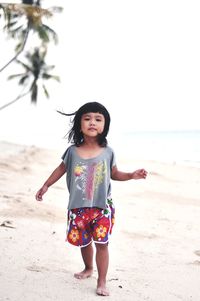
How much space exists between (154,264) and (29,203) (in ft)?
8.58

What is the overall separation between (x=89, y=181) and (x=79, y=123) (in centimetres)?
46

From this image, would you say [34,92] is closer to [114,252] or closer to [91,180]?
[114,252]

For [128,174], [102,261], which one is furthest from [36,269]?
[128,174]

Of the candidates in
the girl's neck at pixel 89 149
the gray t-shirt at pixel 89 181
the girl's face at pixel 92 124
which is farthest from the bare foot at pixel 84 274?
the girl's face at pixel 92 124

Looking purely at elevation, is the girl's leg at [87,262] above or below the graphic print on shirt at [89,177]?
below

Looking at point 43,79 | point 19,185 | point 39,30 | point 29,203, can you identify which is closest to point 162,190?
point 19,185

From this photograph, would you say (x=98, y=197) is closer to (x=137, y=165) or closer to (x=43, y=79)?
(x=137, y=165)

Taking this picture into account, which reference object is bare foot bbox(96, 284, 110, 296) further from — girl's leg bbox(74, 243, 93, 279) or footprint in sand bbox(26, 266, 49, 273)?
footprint in sand bbox(26, 266, 49, 273)

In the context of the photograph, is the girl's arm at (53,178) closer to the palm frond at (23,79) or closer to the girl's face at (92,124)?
the girl's face at (92,124)

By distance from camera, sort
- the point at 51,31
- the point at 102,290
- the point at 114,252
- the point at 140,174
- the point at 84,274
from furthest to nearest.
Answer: the point at 51,31
the point at 114,252
the point at 84,274
the point at 140,174
the point at 102,290

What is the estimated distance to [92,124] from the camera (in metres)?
3.12

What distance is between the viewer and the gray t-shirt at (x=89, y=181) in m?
3.07

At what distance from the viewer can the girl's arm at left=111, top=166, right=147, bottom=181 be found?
10.4 feet

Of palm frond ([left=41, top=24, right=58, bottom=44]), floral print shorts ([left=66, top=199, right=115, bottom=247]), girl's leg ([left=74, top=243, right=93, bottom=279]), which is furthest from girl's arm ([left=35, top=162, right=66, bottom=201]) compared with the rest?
palm frond ([left=41, top=24, right=58, bottom=44])
